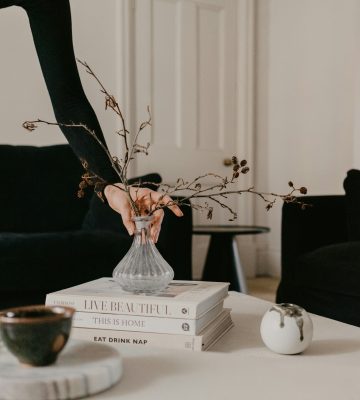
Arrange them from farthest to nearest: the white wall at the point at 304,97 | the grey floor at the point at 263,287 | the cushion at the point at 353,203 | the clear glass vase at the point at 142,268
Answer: the white wall at the point at 304,97, the grey floor at the point at 263,287, the cushion at the point at 353,203, the clear glass vase at the point at 142,268

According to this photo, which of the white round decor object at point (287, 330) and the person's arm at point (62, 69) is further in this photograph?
the person's arm at point (62, 69)

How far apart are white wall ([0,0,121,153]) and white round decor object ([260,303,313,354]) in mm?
2618

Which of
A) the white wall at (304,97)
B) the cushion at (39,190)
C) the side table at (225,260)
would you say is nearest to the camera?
the cushion at (39,190)

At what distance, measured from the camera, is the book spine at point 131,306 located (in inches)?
33.4

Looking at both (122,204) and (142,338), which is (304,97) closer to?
(122,204)

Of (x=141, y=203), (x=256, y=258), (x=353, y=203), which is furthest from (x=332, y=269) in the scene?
(x=256, y=258)

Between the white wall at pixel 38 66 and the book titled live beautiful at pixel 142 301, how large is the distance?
2.43 m

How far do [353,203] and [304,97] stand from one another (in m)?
1.89

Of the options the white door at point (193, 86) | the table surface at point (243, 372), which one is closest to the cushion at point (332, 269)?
the table surface at point (243, 372)

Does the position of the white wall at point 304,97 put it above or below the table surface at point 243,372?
above

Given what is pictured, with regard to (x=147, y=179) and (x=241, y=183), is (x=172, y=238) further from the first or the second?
(x=241, y=183)

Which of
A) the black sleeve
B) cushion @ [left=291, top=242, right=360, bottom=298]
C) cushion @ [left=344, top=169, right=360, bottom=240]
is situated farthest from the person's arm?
cushion @ [left=344, top=169, right=360, bottom=240]

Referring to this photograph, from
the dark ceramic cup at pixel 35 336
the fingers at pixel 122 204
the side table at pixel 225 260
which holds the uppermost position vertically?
the fingers at pixel 122 204

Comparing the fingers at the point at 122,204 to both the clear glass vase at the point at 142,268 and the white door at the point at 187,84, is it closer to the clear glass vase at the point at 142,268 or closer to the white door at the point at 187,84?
the clear glass vase at the point at 142,268
